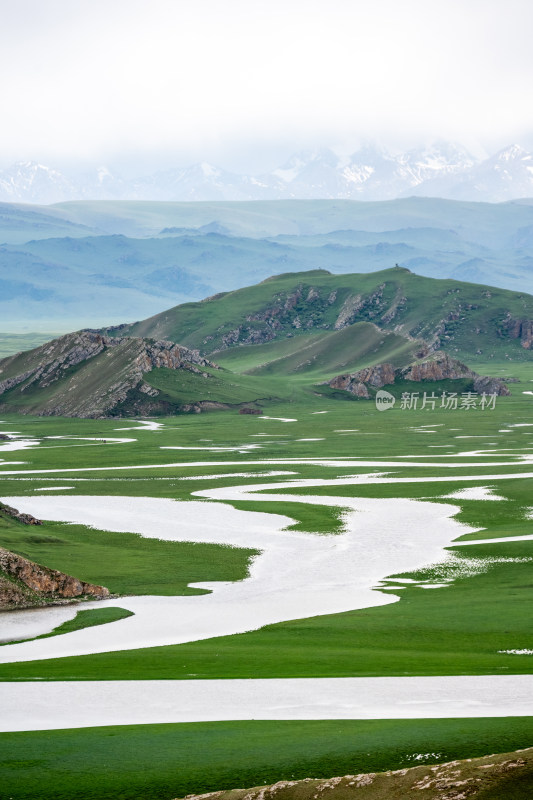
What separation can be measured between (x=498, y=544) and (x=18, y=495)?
5487 cm

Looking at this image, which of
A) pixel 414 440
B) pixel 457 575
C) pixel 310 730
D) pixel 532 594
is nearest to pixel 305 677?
pixel 310 730

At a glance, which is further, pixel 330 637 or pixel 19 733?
pixel 330 637

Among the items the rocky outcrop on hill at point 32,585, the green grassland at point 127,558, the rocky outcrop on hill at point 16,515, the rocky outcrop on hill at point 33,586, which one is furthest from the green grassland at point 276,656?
the rocky outcrop on hill at point 32,585

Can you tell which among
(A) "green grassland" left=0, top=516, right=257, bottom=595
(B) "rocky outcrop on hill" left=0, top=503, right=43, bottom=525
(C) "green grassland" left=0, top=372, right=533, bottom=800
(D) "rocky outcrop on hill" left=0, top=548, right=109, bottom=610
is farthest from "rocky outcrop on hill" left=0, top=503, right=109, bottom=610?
(B) "rocky outcrop on hill" left=0, top=503, right=43, bottom=525

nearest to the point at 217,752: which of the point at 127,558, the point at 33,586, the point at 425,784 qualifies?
the point at 425,784

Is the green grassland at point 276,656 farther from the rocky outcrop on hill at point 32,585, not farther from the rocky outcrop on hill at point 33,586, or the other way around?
the rocky outcrop on hill at point 32,585

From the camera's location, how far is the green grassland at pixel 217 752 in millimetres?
29484

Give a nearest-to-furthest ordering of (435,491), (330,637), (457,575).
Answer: (330,637) → (457,575) → (435,491)

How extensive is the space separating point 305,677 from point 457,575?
98.7ft

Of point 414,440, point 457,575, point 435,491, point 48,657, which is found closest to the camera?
point 48,657

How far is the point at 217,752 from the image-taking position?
104 ft

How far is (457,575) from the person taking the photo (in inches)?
2763

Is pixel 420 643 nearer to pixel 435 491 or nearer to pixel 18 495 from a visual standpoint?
pixel 435 491

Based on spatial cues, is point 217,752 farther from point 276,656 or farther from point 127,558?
point 127,558
